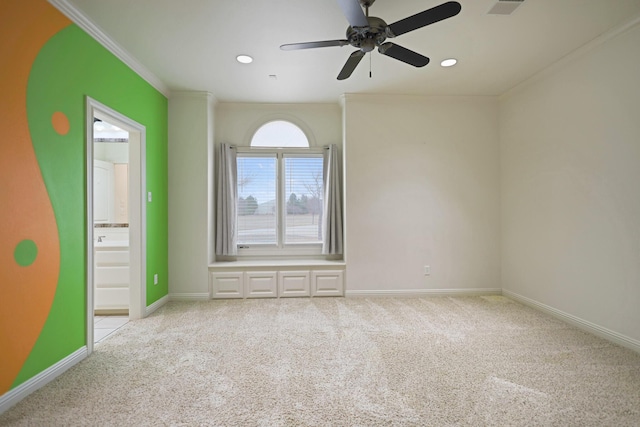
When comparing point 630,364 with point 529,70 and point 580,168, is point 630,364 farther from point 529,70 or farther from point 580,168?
point 529,70

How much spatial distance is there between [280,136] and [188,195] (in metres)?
1.63

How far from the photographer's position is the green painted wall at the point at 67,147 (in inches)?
79.0

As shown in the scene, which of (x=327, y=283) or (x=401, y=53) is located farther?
(x=327, y=283)

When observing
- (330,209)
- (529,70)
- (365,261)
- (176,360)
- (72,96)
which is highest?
(529,70)

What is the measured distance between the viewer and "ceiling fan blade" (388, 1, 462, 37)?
1.70 m

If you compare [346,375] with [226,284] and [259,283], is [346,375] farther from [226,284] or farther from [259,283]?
[226,284]

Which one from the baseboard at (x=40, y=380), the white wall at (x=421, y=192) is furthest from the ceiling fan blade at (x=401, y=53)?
the baseboard at (x=40, y=380)

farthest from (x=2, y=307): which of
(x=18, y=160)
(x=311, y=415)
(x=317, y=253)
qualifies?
(x=317, y=253)

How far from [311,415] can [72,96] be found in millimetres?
2929

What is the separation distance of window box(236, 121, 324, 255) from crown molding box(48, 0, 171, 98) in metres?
1.41

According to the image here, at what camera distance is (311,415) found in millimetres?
1696

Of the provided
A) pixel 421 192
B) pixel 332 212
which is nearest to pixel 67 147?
pixel 332 212

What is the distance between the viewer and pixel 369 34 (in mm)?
1972

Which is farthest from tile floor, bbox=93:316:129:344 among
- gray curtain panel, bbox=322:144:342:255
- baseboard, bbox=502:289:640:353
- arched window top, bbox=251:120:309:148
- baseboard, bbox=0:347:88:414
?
baseboard, bbox=502:289:640:353
